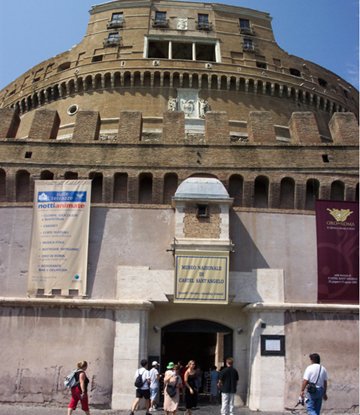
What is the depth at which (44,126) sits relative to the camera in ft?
48.2

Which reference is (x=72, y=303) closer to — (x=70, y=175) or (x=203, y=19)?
(x=70, y=175)

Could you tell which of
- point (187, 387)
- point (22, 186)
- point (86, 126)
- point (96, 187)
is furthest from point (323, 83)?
point (187, 387)

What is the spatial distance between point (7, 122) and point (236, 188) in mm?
8077

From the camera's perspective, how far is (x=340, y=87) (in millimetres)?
33531

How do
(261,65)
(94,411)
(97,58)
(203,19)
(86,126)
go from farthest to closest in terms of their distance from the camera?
(203,19)
(261,65)
(97,58)
(86,126)
(94,411)

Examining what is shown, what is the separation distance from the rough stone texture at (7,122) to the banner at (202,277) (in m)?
7.28

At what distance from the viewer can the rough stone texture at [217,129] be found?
14.3m

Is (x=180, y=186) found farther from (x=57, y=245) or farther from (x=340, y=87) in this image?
(x=340, y=87)

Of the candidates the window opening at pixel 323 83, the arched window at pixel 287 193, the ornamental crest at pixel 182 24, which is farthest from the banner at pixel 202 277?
the window opening at pixel 323 83

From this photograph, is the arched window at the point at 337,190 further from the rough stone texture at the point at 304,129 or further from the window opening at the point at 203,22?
the window opening at the point at 203,22

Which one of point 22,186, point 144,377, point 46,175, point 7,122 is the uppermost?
point 7,122

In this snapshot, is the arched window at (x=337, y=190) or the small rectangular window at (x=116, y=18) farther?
the small rectangular window at (x=116, y=18)

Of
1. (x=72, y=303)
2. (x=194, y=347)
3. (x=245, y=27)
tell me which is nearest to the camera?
(x=72, y=303)

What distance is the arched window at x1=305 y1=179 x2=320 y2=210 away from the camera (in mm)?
13664
